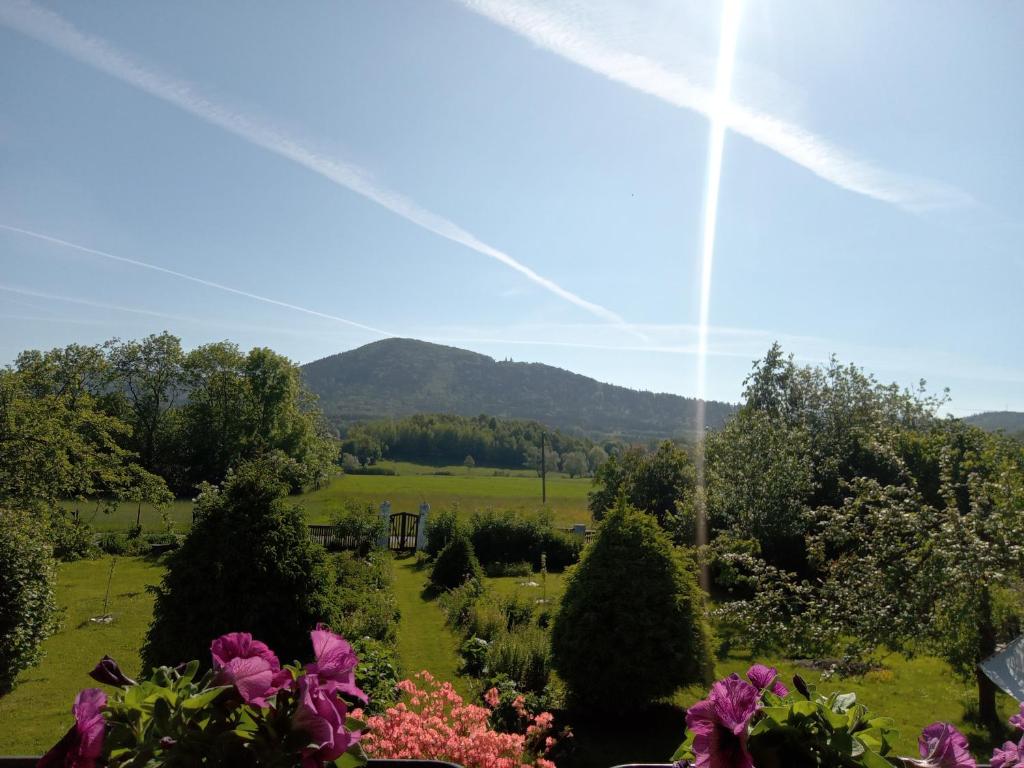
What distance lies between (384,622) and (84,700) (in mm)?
12700

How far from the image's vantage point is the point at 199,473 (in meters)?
38.4

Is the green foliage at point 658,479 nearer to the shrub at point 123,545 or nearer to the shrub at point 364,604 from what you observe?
the shrub at point 364,604

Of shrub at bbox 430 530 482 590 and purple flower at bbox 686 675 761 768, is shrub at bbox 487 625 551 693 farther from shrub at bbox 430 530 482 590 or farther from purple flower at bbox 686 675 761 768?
purple flower at bbox 686 675 761 768

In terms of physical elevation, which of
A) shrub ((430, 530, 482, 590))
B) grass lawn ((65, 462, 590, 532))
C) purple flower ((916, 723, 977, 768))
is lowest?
grass lawn ((65, 462, 590, 532))

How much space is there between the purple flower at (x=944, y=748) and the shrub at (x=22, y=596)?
11.5 meters

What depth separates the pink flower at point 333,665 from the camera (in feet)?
4.50

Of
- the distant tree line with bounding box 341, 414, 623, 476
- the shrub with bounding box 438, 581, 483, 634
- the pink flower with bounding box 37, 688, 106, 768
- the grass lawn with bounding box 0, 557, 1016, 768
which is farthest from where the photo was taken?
the distant tree line with bounding box 341, 414, 623, 476

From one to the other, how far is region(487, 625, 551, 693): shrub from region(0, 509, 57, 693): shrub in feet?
23.5

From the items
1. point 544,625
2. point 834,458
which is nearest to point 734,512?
point 834,458

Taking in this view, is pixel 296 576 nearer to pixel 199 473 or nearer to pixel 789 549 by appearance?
pixel 789 549

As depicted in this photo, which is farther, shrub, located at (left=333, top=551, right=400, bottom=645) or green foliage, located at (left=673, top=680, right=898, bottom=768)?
shrub, located at (left=333, top=551, right=400, bottom=645)

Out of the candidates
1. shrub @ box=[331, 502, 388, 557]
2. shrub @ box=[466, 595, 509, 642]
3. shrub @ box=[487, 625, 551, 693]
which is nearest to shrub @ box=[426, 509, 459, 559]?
shrub @ box=[331, 502, 388, 557]

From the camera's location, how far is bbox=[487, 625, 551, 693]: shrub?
1039cm

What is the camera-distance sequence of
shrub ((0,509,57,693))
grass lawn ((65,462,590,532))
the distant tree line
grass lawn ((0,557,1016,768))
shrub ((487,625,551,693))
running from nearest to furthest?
grass lawn ((0,557,1016,768))
shrub ((0,509,57,693))
shrub ((487,625,551,693))
grass lawn ((65,462,590,532))
the distant tree line
